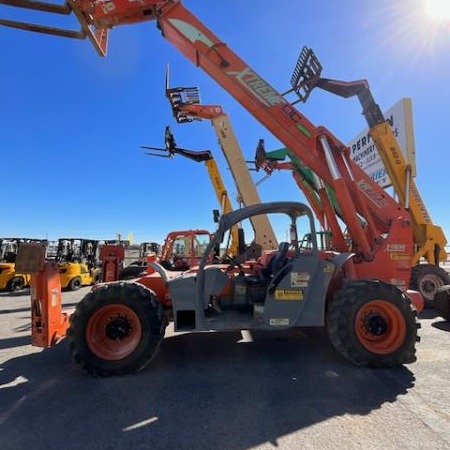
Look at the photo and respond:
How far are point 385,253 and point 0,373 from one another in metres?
6.29

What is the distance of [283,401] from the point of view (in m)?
4.03

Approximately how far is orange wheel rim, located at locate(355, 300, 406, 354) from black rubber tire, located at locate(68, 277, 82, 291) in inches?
498

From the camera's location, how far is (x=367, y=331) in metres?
5.21

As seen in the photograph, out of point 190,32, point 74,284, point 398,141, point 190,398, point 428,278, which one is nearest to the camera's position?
point 190,398

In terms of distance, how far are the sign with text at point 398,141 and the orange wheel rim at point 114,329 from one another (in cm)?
899

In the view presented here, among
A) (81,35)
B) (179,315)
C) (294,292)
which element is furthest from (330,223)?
(81,35)

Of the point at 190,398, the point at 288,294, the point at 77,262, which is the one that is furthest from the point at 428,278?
the point at 77,262

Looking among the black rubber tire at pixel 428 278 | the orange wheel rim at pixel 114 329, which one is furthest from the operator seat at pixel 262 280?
the black rubber tire at pixel 428 278

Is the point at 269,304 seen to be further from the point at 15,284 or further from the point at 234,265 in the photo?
the point at 15,284

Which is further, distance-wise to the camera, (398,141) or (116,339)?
(398,141)

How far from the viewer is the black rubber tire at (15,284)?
48.8ft

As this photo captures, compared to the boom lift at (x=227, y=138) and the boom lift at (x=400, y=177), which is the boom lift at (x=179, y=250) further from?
the boom lift at (x=400, y=177)

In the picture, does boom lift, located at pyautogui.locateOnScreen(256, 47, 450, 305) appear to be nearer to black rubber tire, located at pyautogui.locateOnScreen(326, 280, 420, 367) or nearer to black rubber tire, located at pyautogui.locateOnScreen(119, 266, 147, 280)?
black rubber tire, located at pyautogui.locateOnScreen(326, 280, 420, 367)

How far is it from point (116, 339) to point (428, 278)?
832 cm
